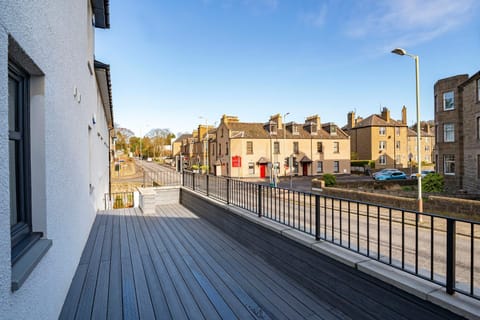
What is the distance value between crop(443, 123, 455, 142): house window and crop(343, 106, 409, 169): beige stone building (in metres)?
21.7

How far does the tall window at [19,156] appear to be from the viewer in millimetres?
2137

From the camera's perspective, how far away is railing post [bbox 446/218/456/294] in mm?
2221

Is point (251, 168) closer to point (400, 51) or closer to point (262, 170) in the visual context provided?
point (262, 170)

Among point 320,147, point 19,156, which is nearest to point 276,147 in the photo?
point 320,147

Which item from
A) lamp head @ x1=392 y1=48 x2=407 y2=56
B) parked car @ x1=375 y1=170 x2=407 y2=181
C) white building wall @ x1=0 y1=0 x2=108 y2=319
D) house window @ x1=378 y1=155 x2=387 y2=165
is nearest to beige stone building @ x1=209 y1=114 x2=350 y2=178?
parked car @ x1=375 y1=170 x2=407 y2=181

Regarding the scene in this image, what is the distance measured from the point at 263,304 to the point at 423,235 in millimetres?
9067

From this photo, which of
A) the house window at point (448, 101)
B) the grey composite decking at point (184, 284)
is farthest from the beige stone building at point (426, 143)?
the grey composite decking at point (184, 284)

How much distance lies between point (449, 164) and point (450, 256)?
24689 millimetres

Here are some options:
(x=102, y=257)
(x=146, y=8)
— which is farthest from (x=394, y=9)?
(x=102, y=257)

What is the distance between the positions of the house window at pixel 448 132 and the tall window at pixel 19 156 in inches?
1042

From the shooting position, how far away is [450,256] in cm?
228

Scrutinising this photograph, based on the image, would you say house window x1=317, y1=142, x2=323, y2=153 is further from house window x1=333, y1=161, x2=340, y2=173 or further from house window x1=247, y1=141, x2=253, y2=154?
house window x1=247, y1=141, x2=253, y2=154

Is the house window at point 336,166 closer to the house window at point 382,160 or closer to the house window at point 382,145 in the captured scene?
the house window at point 382,160

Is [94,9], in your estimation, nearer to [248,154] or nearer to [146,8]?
[146,8]
